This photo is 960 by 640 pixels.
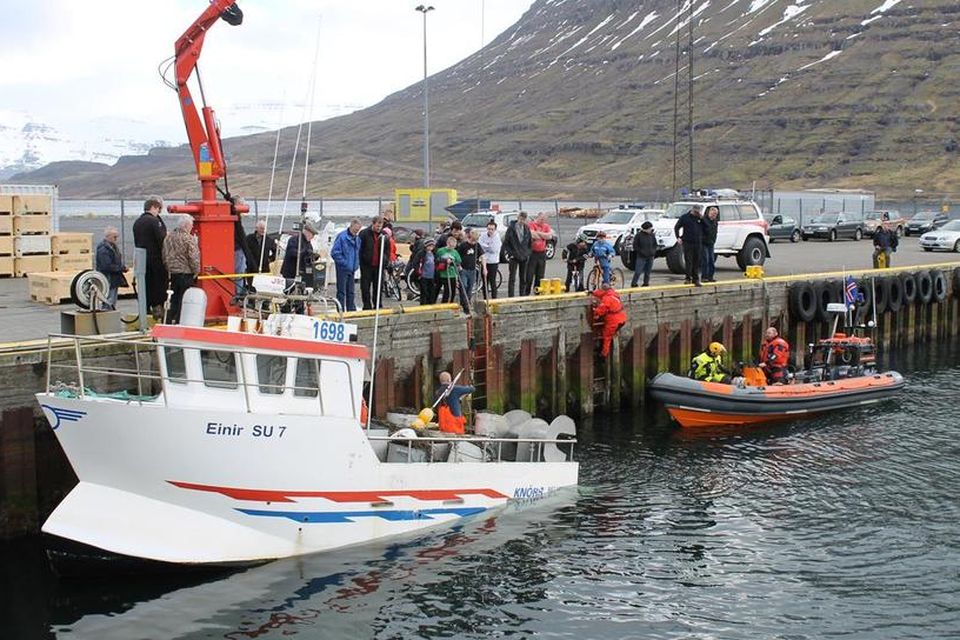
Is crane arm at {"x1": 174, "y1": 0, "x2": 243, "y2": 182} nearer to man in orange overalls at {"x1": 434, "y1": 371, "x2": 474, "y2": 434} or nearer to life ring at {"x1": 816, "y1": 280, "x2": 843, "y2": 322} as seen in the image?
man in orange overalls at {"x1": 434, "y1": 371, "x2": 474, "y2": 434}

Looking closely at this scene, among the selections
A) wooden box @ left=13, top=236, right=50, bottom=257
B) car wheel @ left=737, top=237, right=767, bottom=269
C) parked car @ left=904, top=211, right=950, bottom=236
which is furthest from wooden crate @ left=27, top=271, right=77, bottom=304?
parked car @ left=904, top=211, right=950, bottom=236

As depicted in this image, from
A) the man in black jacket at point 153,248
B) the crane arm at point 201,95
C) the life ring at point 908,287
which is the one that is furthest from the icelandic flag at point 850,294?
the man in black jacket at point 153,248

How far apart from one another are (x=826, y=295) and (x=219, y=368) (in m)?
19.4

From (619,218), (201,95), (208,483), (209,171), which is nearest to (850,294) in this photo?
(619,218)

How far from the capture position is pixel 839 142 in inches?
5079

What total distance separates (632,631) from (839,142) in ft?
414

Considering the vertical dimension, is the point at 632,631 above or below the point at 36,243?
below

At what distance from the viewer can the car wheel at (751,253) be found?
31.8 meters

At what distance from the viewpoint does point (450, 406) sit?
54.9 feet

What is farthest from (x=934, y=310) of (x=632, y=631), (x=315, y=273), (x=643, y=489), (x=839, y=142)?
(x=839, y=142)

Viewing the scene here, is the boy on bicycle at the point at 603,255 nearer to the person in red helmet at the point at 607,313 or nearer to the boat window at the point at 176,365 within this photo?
the person in red helmet at the point at 607,313

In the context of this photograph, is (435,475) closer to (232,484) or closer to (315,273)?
(232,484)

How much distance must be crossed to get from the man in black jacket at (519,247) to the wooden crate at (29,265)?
11626 millimetres

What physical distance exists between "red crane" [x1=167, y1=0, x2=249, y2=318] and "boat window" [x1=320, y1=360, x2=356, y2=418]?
3.53m
